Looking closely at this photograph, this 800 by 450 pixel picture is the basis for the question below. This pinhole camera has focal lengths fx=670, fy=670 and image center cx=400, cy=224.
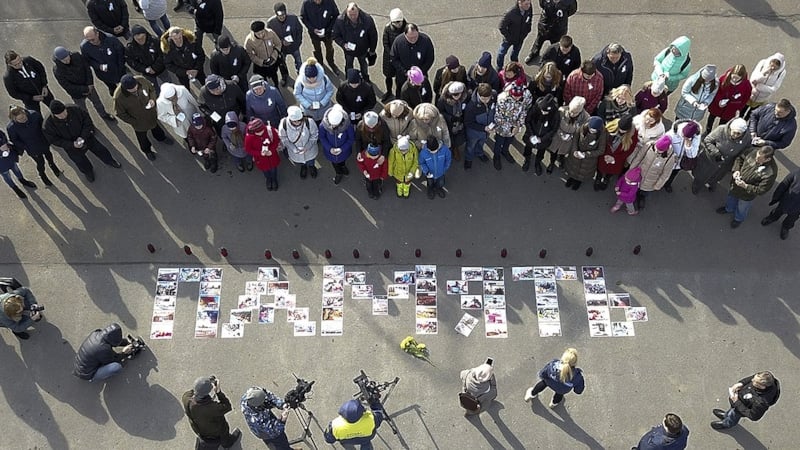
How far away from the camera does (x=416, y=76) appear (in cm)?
1109

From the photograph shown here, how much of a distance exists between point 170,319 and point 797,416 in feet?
31.5

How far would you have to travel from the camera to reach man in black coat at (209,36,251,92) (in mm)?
11469

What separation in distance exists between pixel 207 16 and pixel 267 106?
2.93 metres

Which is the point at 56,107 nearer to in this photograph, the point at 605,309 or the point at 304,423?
the point at 304,423

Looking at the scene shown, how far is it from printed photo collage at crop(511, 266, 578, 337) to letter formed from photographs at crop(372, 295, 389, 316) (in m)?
2.14

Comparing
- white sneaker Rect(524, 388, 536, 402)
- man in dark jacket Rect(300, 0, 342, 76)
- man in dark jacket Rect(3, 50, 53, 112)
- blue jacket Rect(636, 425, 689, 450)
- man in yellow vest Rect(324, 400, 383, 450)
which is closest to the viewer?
man in yellow vest Rect(324, 400, 383, 450)

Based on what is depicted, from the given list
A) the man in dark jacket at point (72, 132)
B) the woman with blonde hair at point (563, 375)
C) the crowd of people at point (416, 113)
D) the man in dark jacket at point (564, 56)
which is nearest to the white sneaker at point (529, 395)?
the woman with blonde hair at point (563, 375)

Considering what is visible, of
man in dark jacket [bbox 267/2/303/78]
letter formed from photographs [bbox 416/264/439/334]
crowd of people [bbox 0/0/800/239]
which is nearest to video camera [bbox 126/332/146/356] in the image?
crowd of people [bbox 0/0/800/239]

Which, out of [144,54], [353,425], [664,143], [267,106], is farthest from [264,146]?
[664,143]

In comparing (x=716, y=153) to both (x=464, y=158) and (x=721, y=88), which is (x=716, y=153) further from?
(x=464, y=158)

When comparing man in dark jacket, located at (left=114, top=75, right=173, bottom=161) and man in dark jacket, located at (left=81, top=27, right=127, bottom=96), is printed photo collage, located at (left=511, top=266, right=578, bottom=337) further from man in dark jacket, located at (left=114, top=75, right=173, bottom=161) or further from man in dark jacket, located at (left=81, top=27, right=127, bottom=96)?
man in dark jacket, located at (left=81, top=27, right=127, bottom=96)

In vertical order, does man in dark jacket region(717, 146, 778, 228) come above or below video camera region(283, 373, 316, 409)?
above

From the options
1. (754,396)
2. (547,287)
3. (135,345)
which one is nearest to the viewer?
(754,396)

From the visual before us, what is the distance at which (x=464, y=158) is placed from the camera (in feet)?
40.6
